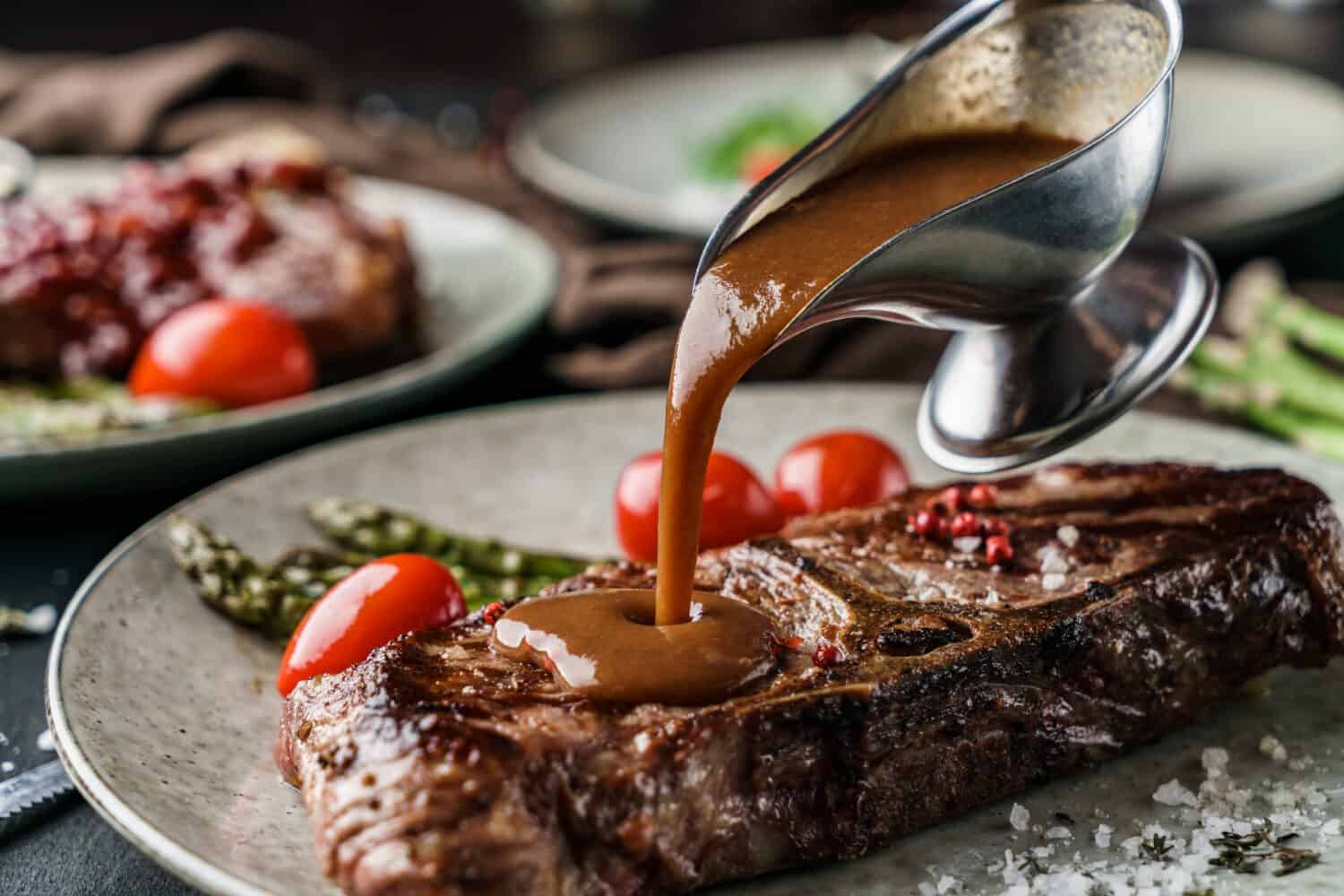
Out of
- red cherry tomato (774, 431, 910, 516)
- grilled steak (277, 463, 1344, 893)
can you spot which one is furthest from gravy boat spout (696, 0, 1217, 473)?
red cherry tomato (774, 431, 910, 516)

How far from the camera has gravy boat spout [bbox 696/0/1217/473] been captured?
11.7 ft

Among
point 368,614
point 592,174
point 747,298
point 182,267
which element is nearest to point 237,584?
point 368,614

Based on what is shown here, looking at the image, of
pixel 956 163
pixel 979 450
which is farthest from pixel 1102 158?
pixel 979 450

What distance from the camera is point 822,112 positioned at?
31.3 feet

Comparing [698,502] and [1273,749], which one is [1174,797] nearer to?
[1273,749]

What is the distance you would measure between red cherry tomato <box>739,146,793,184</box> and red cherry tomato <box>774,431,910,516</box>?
3790 millimetres

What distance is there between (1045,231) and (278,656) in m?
2.24

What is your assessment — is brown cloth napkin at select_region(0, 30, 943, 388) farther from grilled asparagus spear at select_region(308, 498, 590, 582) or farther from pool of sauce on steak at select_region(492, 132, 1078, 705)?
pool of sauce on steak at select_region(492, 132, 1078, 705)

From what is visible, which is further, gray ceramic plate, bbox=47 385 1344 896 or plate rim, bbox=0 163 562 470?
plate rim, bbox=0 163 562 470

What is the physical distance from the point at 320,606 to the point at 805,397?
2251 mm

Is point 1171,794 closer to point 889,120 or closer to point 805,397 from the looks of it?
point 889,120

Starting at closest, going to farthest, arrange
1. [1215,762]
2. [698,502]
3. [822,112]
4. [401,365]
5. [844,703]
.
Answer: [844,703]
[698,502]
[1215,762]
[401,365]
[822,112]

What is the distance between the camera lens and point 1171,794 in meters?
3.28

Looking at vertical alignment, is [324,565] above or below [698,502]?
below
